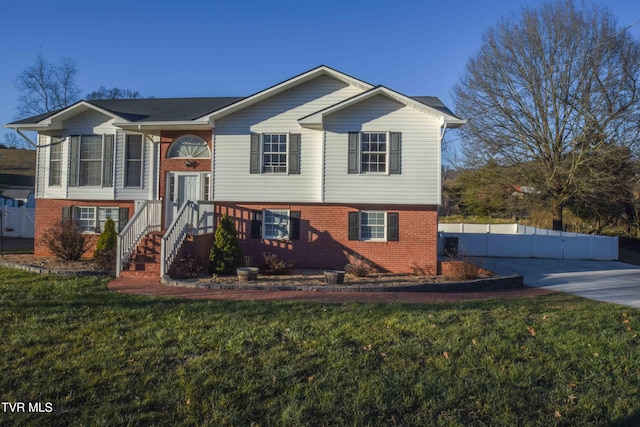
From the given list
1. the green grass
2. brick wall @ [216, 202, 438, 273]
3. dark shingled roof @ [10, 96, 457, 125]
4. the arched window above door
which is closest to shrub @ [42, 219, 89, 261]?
the arched window above door

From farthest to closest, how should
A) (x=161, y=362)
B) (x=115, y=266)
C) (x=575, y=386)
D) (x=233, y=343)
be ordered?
(x=115, y=266)
(x=233, y=343)
(x=161, y=362)
(x=575, y=386)

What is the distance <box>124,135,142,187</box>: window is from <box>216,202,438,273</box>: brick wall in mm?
3691

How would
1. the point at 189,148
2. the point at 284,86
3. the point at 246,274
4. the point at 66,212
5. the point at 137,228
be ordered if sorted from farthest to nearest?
the point at 66,212, the point at 189,148, the point at 284,86, the point at 137,228, the point at 246,274

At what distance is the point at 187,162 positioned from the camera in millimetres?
14078

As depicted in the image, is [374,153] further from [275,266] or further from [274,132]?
[275,266]

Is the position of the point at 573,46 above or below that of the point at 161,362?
above

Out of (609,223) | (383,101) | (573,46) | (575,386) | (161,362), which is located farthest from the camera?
(609,223)

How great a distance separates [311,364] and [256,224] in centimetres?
911

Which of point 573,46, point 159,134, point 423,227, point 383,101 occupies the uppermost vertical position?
point 573,46

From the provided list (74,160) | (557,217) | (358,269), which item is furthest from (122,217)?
(557,217)

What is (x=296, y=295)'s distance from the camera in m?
9.08

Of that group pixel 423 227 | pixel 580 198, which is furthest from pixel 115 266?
pixel 580 198

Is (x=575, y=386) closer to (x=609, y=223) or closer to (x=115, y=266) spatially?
(x=115, y=266)

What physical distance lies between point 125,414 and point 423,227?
1090 cm
